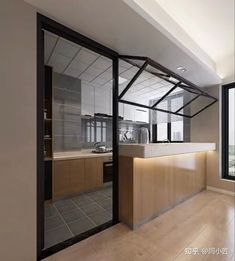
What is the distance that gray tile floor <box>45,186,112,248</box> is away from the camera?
6.54 ft

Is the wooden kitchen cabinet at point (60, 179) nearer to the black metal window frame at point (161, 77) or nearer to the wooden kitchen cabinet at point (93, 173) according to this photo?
the wooden kitchen cabinet at point (93, 173)

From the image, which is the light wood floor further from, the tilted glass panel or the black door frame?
the tilted glass panel

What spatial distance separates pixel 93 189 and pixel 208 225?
1995 mm

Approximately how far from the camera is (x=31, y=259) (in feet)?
4.84

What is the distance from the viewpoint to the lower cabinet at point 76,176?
2.85 metres

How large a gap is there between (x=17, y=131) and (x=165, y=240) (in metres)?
1.84

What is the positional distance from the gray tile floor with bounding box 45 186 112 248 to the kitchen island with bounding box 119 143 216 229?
1.36 feet

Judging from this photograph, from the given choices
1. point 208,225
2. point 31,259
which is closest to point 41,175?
point 31,259

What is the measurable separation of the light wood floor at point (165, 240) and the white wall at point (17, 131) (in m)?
0.45

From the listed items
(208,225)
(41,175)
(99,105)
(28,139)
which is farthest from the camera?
(99,105)

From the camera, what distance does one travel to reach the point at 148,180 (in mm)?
2246

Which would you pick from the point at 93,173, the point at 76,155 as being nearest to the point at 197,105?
the point at 93,173

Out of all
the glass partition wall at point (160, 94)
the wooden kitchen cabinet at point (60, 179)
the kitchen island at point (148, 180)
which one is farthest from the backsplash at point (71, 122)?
the kitchen island at point (148, 180)

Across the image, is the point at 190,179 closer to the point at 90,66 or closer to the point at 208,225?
the point at 208,225
